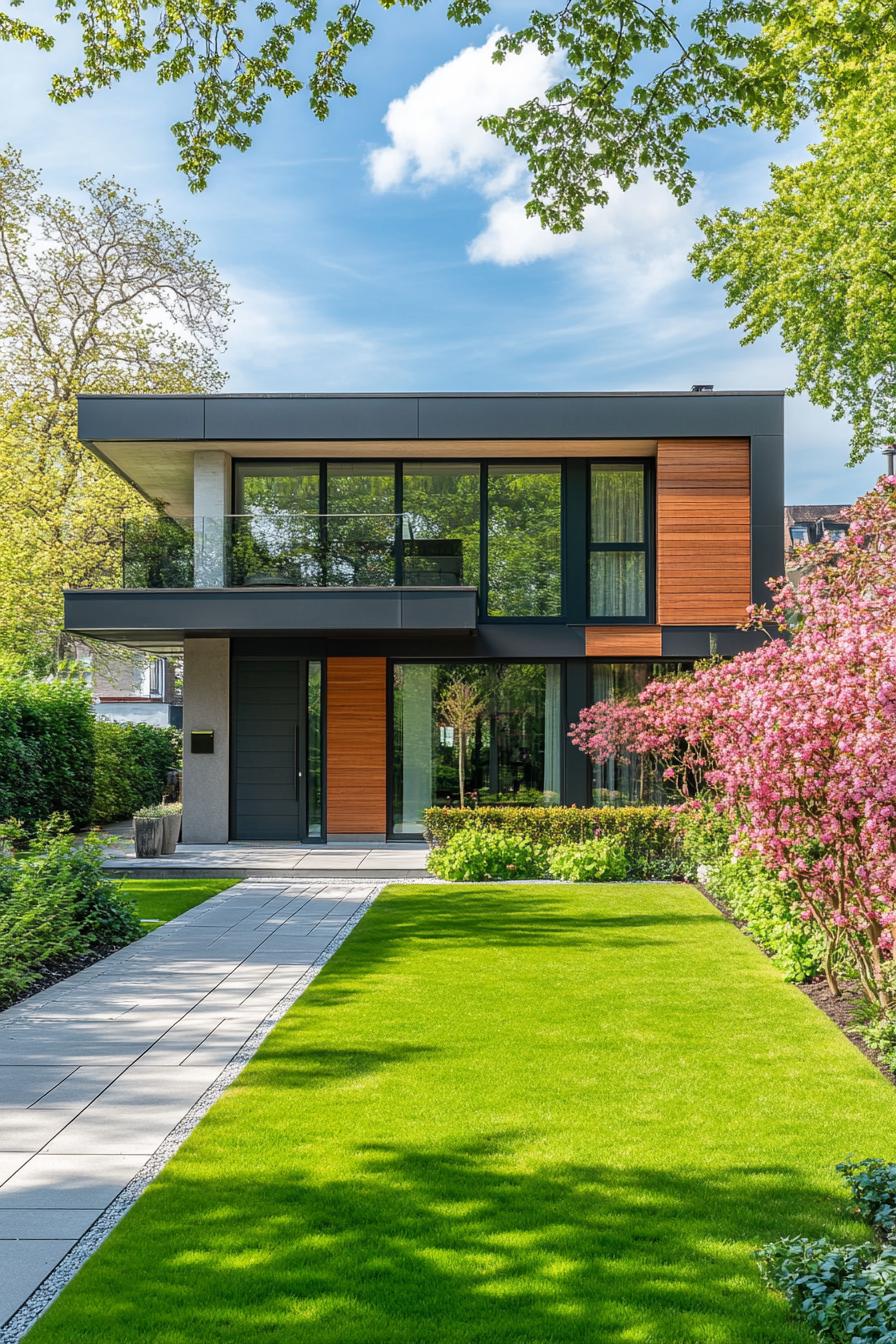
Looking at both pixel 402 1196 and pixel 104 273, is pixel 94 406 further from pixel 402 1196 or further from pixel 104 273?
pixel 402 1196

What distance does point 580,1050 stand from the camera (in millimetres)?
6738

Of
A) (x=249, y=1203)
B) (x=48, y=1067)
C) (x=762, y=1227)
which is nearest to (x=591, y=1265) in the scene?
(x=762, y=1227)

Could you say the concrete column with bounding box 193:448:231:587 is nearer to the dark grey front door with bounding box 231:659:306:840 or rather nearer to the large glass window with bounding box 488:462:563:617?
the dark grey front door with bounding box 231:659:306:840

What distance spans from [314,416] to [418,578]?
10.4 feet

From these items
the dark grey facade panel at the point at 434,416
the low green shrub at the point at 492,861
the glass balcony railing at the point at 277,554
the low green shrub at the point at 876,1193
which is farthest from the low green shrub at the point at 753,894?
the dark grey facade panel at the point at 434,416

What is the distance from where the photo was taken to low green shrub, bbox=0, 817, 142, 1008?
28.3 ft

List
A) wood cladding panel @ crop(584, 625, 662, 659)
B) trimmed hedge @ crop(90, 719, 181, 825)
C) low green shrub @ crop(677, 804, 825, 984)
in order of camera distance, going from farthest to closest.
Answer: trimmed hedge @ crop(90, 719, 181, 825), wood cladding panel @ crop(584, 625, 662, 659), low green shrub @ crop(677, 804, 825, 984)

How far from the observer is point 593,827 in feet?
51.3

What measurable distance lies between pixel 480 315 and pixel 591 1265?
1765 centimetres

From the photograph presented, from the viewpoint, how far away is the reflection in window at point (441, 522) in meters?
18.2

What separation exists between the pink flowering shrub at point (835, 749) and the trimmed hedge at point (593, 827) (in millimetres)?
5618

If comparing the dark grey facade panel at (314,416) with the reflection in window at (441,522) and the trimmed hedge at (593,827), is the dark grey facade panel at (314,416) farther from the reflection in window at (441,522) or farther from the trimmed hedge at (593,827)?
the trimmed hedge at (593,827)

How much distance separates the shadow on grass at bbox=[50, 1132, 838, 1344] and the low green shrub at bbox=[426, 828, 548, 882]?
31.2 ft

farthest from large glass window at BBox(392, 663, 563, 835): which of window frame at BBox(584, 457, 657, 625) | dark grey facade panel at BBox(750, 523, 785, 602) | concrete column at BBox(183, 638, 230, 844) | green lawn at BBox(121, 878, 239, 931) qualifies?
green lawn at BBox(121, 878, 239, 931)
